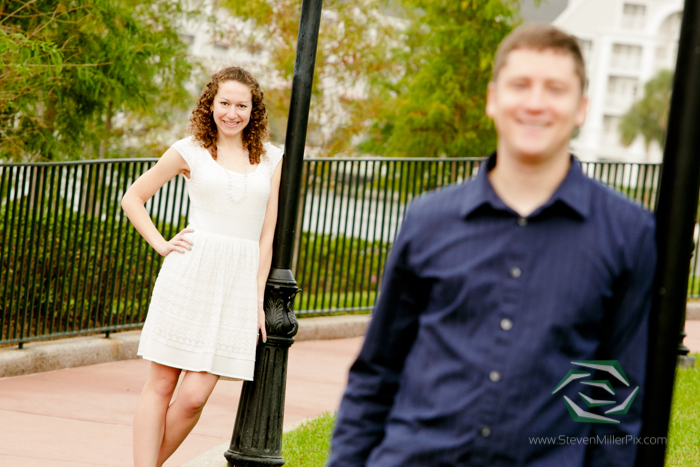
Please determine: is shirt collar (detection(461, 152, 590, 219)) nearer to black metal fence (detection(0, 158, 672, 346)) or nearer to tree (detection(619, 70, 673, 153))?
black metal fence (detection(0, 158, 672, 346))

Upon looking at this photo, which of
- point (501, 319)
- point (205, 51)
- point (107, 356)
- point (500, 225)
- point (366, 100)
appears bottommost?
point (107, 356)

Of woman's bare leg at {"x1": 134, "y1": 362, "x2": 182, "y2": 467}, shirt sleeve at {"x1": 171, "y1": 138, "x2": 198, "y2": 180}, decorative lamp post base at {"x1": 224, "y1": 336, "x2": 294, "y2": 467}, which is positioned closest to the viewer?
woman's bare leg at {"x1": 134, "y1": 362, "x2": 182, "y2": 467}

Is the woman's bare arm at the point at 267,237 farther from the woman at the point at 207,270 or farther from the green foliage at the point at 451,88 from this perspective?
the green foliage at the point at 451,88

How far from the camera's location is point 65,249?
7.64m

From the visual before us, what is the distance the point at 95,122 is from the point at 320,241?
3.02 m

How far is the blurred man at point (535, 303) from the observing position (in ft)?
6.46

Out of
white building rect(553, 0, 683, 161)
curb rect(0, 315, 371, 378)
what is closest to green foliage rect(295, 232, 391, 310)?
curb rect(0, 315, 371, 378)

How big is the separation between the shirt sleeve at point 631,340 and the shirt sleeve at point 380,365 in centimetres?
44

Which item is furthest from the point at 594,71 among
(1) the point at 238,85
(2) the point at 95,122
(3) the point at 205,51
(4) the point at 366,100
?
(1) the point at 238,85

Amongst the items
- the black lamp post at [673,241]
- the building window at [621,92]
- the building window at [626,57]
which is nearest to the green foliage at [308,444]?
the black lamp post at [673,241]

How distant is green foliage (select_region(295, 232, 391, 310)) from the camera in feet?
32.5

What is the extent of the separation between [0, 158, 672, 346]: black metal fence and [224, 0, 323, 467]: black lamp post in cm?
307

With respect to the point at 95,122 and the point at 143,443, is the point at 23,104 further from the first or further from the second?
the point at 143,443

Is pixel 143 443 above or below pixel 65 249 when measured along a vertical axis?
below
